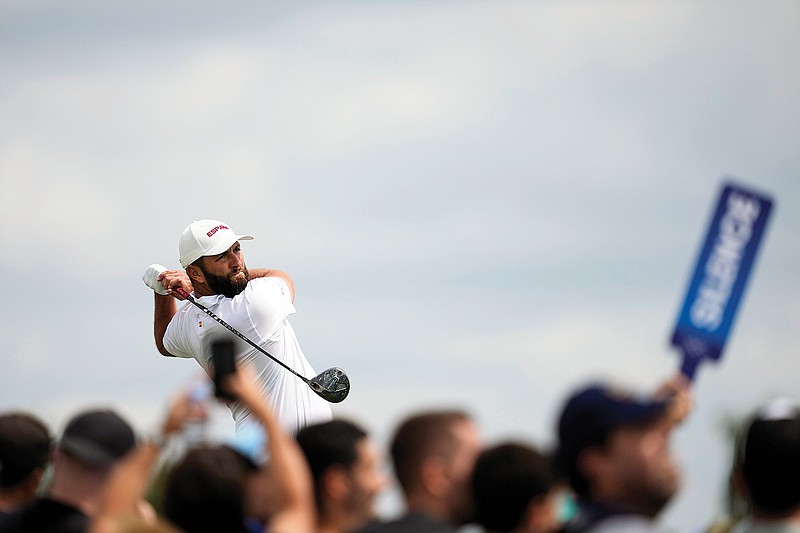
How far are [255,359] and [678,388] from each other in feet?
18.9

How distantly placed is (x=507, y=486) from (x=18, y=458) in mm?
2516

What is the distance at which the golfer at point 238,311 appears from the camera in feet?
36.4

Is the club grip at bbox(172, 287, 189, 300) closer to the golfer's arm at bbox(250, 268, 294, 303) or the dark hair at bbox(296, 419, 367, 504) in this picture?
the golfer's arm at bbox(250, 268, 294, 303)

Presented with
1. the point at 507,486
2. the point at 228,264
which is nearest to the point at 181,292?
the point at 228,264

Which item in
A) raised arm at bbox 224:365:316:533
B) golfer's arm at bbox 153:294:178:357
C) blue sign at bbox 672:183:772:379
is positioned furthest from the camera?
golfer's arm at bbox 153:294:178:357

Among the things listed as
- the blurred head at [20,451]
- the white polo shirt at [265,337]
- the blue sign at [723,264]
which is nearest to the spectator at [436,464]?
the blue sign at [723,264]

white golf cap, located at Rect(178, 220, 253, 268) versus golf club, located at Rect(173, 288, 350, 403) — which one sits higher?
white golf cap, located at Rect(178, 220, 253, 268)

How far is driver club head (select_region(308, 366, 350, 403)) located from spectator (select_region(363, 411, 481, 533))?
5.44 m

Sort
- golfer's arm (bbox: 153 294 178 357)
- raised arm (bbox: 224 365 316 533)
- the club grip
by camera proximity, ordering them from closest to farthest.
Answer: raised arm (bbox: 224 365 316 533), the club grip, golfer's arm (bbox: 153 294 178 357)

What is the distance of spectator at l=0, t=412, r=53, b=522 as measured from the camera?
22.2ft

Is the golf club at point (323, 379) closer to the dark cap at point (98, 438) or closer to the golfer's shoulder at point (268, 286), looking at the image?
the golfer's shoulder at point (268, 286)

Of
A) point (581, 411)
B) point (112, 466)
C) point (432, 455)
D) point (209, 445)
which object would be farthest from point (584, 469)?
point (112, 466)

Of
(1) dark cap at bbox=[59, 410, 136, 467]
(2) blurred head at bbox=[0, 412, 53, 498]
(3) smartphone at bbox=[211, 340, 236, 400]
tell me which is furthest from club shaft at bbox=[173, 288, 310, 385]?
(3) smartphone at bbox=[211, 340, 236, 400]

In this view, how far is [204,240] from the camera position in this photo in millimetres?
11117
